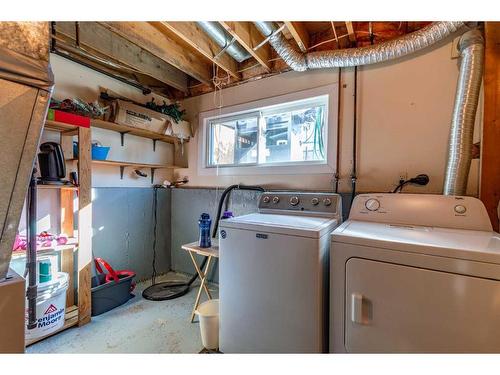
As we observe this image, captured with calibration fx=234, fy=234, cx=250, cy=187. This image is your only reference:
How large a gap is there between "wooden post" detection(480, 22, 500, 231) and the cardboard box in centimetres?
272

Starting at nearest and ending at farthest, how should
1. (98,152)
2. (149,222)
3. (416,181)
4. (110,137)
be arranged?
(416,181)
(98,152)
(110,137)
(149,222)

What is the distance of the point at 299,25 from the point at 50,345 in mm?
3019

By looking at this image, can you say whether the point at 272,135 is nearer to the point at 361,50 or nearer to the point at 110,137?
the point at 361,50

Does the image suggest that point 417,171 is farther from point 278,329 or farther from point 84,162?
point 84,162

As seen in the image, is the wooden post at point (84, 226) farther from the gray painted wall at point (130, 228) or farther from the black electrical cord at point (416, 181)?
the black electrical cord at point (416, 181)

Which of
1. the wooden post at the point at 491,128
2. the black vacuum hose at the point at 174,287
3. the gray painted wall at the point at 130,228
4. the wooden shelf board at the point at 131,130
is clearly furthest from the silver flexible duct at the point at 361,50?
the gray painted wall at the point at 130,228

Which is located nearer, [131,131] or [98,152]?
[98,152]

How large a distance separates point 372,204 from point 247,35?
5.28 feet

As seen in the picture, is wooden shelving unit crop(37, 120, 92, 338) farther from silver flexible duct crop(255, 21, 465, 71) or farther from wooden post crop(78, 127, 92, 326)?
silver flexible duct crop(255, 21, 465, 71)

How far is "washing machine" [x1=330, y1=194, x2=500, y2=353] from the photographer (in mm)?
910

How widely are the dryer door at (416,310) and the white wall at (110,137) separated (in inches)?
95.5

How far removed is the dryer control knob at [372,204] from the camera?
5.24 ft

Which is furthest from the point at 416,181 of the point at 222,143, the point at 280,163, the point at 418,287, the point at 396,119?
the point at 222,143

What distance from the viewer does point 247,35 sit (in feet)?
6.14
